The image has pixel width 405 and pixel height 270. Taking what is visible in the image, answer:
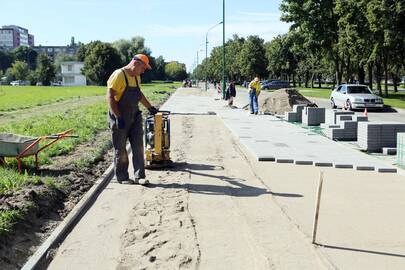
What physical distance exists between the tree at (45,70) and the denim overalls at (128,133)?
110825 millimetres

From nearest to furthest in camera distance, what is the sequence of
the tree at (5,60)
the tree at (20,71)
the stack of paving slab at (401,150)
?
1. the stack of paving slab at (401,150)
2. the tree at (20,71)
3. the tree at (5,60)

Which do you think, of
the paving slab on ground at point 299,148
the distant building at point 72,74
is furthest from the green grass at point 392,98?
the distant building at point 72,74

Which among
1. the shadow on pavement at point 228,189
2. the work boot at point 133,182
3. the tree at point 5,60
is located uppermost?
the tree at point 5,60

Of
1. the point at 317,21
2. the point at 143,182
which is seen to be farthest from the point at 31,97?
the point at 143,182

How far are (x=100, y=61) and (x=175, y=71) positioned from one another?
3378 inches

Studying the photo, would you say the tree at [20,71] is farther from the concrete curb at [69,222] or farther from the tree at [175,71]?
the concrete curb at [69,222]

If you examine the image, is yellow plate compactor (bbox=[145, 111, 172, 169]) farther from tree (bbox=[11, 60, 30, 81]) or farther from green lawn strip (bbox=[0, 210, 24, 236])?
tree (bbox=[11, 60, 30, 81])

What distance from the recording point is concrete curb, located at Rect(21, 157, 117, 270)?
5311mm

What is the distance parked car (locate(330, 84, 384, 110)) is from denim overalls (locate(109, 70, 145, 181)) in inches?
911

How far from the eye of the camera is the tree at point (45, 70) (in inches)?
4491

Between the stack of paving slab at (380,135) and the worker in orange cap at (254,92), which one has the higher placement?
the worker in orange cap at (254,92)

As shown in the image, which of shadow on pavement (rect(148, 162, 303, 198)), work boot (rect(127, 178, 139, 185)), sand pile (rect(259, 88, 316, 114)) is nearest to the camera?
shadow on pavement (rect(148, 162, 303, 198))

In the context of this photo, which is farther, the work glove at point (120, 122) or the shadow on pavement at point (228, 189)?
the work glove at point (120, 122)

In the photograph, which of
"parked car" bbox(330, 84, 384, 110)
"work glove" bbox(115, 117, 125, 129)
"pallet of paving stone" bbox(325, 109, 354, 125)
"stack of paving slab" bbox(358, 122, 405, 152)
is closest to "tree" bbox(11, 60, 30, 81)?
"parked car" bbox(330, 84, 384, 110)
